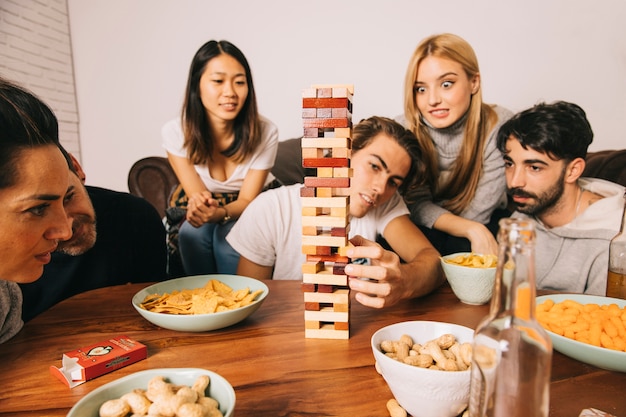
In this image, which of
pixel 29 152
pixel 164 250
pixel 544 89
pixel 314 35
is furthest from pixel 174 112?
pixel 29 152

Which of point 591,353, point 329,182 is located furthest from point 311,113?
point 591,353

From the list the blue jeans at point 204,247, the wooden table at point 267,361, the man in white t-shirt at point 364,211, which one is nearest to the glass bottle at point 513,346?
the wooden table at point 267,361

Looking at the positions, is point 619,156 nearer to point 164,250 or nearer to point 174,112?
point 164,250

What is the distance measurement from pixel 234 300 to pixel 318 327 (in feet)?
0.67

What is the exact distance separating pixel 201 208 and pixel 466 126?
4.36 feet

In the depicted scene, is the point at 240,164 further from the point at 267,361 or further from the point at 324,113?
the point at 267,361

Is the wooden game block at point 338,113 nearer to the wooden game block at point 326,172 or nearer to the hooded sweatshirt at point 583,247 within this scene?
the wooden game block at point 326,172

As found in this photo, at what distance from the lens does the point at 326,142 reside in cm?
80

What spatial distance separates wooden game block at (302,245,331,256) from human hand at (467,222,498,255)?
95 centimetres

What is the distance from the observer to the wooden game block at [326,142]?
2.60 feet

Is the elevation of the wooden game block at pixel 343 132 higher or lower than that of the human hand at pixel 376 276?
higher

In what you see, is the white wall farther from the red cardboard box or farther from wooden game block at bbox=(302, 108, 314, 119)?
the red cardboard box

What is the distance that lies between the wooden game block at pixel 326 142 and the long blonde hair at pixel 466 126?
1311 millimetres

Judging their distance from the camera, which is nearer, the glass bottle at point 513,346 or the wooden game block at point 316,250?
the glass bottle at point 513,346
